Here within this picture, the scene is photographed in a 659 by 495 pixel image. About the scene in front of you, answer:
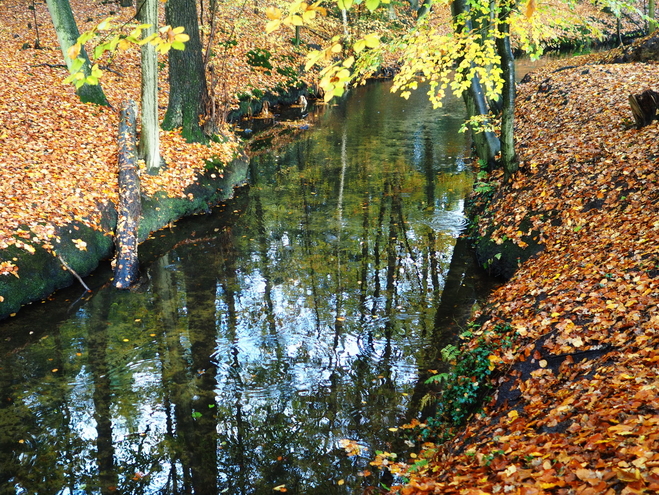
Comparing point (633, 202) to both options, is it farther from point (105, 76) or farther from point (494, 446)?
point (105, 76)

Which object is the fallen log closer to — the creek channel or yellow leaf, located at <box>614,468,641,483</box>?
the creek channel

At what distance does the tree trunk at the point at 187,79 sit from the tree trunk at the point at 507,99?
7.23 m

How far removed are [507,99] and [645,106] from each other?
2.43 meters

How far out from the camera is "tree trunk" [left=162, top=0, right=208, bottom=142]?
12.4m

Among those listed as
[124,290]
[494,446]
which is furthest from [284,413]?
[124,290]

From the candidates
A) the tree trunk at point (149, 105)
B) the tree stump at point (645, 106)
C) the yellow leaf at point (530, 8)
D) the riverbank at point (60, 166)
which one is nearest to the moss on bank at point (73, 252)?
the riverbank at point (60, 166)

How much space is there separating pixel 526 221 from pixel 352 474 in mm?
5661

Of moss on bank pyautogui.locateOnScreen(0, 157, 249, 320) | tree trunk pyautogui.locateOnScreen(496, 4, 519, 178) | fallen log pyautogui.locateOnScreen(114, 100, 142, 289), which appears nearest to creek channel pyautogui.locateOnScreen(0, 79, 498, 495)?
moss on bank pyautogui.locateOnScreen(0, 157, 249, 320)

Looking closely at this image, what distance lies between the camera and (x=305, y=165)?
15477 millimetres

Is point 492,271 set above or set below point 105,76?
below

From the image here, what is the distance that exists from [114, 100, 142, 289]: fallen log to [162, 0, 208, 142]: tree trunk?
1.11 meters

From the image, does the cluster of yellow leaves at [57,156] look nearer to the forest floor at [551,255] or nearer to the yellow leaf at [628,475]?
the forest floor at [551,255]

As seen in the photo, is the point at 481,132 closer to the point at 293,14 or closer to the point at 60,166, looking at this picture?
the point at 60,166

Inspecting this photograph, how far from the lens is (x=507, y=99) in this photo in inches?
380
